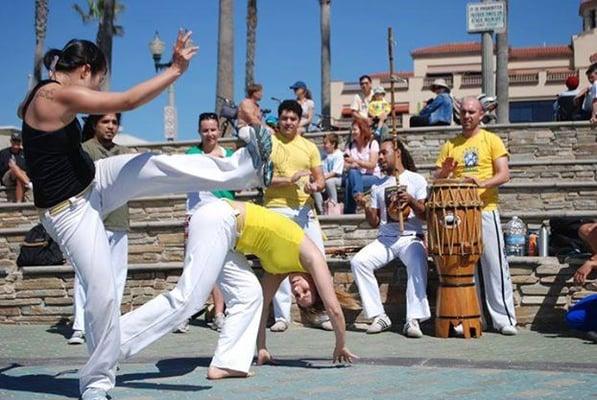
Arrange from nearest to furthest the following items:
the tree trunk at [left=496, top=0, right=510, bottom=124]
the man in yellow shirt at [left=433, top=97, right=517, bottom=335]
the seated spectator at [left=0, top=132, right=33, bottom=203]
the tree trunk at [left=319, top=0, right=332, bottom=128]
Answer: the man in yellow shirt at [left=433, top=97, right=517, bottom=335]
the seated spectator at [left=0, top=132, right=33, bottom=203]
the tree trunk at [left=496, top=0, right=510, bottom=124]
the tree trunk at [left=319, top=0, right=332, bottom=128]

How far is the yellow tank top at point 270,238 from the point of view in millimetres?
6605

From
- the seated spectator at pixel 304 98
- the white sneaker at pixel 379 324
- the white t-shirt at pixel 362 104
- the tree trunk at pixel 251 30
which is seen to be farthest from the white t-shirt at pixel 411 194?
the tree trunk at pixel 251 30

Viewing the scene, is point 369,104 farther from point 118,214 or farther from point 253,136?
point 253,136

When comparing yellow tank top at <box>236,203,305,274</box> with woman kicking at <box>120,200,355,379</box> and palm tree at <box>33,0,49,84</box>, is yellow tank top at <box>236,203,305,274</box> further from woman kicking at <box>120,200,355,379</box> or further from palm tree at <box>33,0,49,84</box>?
palm tree at <box>33,0,49,84</box>

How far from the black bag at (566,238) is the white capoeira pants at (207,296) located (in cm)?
419

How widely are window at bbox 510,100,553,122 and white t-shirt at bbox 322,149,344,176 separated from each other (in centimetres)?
4483

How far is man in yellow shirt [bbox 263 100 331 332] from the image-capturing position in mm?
9406

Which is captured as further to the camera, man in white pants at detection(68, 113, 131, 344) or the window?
the window

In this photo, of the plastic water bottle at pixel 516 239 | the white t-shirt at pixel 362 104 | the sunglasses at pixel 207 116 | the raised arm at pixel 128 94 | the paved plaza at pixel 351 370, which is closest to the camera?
the raised arm at pixel 128 94

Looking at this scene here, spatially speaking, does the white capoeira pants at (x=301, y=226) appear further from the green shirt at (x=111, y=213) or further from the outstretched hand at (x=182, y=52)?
the outstretched hand at (x=182, y=52)

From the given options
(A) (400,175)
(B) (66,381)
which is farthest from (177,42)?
(A) (400,175)

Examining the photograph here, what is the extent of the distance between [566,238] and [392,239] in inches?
70.7

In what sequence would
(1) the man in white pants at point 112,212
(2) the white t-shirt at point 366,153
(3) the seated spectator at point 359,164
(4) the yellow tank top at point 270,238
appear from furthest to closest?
1. (2) the white t-shirt at point 366,153
2. (3) the seated spectator at point 359,164
3. (1) the man in white pants at point 112,212
4. (4) the yellow tank top at point 270,238

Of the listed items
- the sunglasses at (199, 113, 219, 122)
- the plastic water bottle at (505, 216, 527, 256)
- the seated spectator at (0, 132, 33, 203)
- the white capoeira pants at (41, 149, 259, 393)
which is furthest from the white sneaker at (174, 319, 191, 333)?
the seated spectator at (0, 132, 33, 203)
